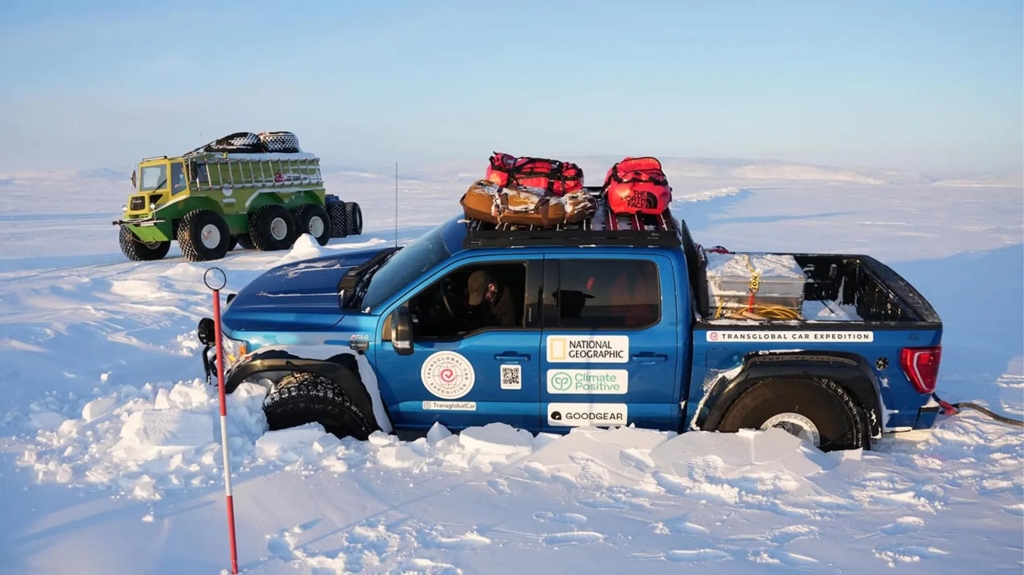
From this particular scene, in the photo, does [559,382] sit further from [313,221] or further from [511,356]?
[313,221]

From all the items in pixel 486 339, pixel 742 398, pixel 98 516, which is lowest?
pixel 98 516

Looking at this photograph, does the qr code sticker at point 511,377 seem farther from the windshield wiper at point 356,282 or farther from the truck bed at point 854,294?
the truck bed at point 854,294

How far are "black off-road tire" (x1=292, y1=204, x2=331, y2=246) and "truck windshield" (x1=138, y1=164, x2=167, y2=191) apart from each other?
9.26 feet

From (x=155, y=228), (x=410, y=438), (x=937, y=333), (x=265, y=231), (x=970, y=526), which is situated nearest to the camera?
(x=970, y=526)

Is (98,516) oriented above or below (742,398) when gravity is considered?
below

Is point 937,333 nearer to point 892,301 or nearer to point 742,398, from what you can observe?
point 892,301

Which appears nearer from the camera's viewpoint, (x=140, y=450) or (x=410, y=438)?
(x=140, y=450)

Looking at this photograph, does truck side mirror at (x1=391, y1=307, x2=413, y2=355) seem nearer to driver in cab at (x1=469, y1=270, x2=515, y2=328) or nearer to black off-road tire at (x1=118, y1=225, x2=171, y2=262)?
driver in cab at (x1=469, y1=270, x2=515, y2=328)

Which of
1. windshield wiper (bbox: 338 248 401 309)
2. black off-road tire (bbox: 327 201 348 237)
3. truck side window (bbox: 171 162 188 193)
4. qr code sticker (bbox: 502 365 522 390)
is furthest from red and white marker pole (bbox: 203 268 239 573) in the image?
black off-road tire (bbox: 327 201 348 237)

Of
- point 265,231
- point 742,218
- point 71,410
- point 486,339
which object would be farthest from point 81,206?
point 486,339

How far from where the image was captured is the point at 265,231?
15805mm

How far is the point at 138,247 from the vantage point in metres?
15.1

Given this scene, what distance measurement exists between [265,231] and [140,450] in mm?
11593

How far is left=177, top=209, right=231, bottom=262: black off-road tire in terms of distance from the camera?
1430 centimetres
